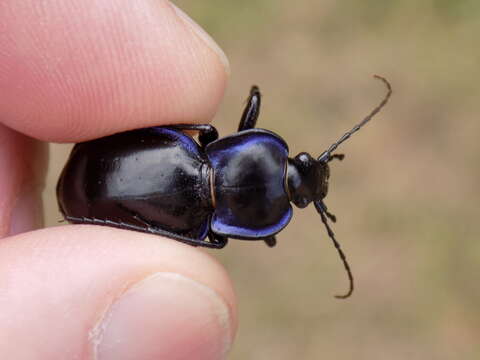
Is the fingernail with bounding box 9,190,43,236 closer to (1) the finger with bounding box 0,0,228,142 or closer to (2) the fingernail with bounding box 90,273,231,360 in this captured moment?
(1) the finger with bounding box 0,0,228,142

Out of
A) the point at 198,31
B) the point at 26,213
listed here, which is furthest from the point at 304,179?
the point at 26,213

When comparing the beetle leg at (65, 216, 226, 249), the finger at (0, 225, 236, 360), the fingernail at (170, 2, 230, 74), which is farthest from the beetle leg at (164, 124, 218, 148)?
the finger at (0, 225, 236, 360)

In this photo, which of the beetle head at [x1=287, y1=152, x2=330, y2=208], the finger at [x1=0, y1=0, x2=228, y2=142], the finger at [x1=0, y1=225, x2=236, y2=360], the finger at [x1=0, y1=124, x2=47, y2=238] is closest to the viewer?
the finger at [x1=0, y1=225, x2=236, y2=360]

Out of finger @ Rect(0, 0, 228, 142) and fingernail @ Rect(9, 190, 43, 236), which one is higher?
finger @ Rect(0, 0, 228, 142)

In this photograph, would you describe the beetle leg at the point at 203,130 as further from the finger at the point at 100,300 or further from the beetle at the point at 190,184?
the finger at the point at 100,300

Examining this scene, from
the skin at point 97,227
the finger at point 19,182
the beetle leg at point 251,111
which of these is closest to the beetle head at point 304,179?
the beetle leg at point 251,111

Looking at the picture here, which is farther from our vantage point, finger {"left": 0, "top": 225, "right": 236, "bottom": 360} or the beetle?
the beetle

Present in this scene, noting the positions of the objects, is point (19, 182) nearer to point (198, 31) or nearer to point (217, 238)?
point (217, 238)
